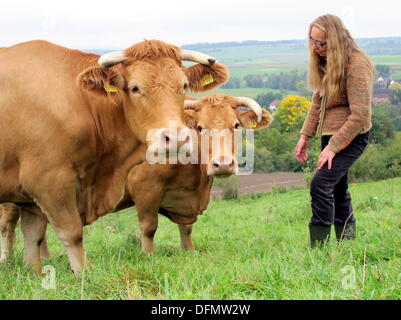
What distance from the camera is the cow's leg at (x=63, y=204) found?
486 centimetres

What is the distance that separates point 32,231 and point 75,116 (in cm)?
158

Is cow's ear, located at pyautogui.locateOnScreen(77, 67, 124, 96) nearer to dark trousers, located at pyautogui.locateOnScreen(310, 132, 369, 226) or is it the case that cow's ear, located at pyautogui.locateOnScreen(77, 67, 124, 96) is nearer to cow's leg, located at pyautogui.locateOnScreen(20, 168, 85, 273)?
cow's leg, located at pyautogui.locateOnScreen(20, 168, 85, 273)

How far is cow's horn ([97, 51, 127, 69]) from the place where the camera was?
486 cm

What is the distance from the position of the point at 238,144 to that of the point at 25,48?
2.93 m

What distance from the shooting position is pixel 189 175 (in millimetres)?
6926

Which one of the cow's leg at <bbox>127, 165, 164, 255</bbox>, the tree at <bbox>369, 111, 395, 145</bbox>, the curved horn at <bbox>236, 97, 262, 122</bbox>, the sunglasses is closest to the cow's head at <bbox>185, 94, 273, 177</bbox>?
the curved horn at <bbox>236, 97, 262, 122</bbox>

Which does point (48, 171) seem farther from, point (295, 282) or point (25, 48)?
point (295, 282)

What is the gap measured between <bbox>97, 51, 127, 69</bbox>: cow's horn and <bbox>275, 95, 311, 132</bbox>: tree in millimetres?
43456

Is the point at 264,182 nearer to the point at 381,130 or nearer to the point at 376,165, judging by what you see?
the point at 376,165

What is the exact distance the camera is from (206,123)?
6609mm

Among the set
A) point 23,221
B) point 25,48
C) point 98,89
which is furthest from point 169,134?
point 23,221

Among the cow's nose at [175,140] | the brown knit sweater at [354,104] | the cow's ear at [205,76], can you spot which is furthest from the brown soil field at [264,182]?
the cow's nose at [175,140]

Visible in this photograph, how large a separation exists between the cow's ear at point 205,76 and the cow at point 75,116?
1.02 ft

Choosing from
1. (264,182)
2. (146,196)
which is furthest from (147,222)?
(264,182)
